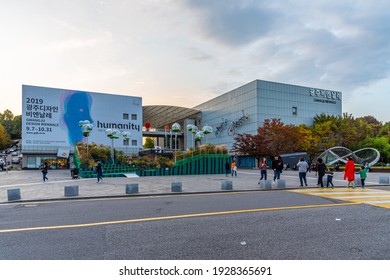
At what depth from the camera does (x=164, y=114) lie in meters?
78.4

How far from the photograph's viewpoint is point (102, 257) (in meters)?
4.63

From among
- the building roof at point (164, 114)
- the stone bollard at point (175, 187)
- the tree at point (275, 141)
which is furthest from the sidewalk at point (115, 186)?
the building roof at point (164, 114)

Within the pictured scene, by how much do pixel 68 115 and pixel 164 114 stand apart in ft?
96.5

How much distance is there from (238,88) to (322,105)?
1948 centimetres

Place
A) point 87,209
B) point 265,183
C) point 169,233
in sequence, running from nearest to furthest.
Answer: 1. point 169,233
2. point 87,209
3. point 265,183

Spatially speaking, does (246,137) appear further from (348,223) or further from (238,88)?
(348,223)

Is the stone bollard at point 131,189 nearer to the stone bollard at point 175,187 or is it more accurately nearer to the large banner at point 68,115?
the stone bollard at point 175,187

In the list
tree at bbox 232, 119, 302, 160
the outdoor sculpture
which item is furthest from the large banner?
the outdoor sculpture

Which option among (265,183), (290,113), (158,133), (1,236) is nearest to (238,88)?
(290,113)

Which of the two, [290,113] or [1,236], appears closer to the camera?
[1,236]

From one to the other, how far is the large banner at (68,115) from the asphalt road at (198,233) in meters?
47.8

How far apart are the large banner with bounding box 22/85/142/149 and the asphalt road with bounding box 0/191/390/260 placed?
47826 millimetres

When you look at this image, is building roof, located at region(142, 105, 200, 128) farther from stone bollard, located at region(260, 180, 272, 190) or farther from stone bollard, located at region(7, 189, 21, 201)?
stone bollard, located at region(7, 189, 21, 201)

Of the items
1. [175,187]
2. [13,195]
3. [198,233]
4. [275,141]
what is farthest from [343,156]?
[13,195]
